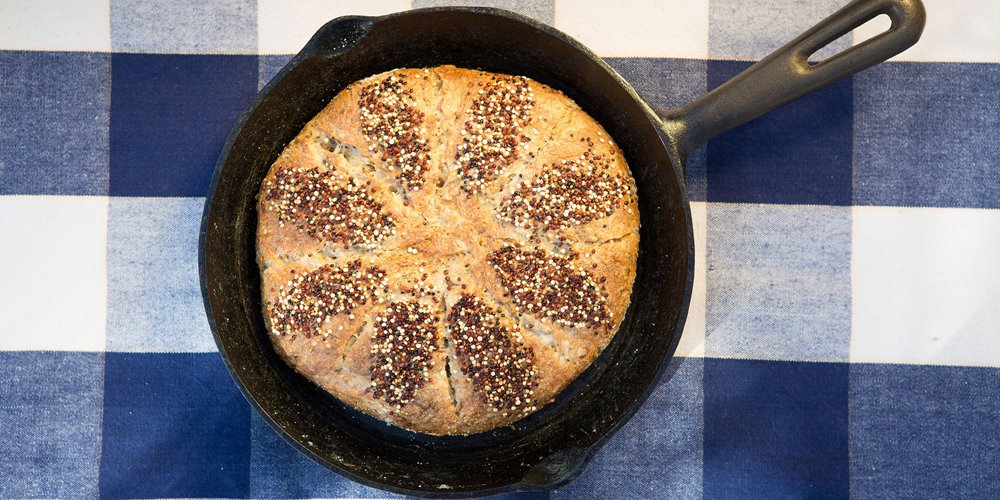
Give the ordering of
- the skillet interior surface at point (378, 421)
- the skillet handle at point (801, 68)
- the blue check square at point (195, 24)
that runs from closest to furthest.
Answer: the skillet handle at point (801, 68)
the skillet interior surface at point (378, 421)
the blue check square at point (195, 24)

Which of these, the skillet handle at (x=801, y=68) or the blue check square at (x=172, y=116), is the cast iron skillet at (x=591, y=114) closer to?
the skillet handle at (x=801, y=68)

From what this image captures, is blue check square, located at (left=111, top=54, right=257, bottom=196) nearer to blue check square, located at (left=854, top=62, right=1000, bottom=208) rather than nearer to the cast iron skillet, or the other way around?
the cast iron skillet

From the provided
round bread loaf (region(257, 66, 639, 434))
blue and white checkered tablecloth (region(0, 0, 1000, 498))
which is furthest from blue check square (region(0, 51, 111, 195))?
round bread loaf (region(257, 66, 639, 434))

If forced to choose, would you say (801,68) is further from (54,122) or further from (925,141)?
(54,122)

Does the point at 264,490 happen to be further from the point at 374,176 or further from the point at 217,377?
the point at 374,176

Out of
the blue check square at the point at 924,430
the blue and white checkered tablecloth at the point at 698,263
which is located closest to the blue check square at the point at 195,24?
the blue and white checkered tablecloth at the point at 698,263

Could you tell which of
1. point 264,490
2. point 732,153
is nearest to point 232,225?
point 264,490
